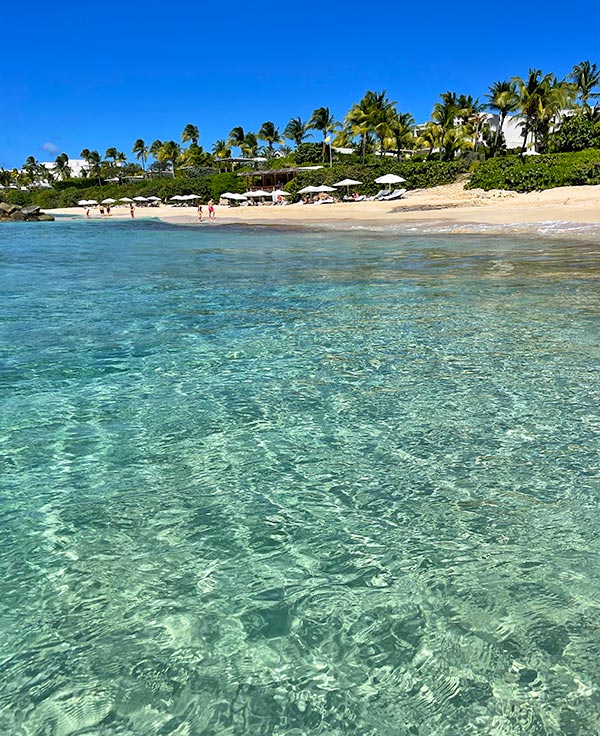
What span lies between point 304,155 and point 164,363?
7308 centimetres

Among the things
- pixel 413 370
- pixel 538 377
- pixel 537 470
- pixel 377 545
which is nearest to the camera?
pixel 377 545

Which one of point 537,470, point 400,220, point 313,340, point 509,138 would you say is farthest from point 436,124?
point 537,470

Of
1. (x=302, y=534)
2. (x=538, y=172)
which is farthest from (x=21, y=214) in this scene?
(x=302, y=534)

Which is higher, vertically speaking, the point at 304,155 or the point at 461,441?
the point at 304,155

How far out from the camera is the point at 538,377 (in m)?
6.64

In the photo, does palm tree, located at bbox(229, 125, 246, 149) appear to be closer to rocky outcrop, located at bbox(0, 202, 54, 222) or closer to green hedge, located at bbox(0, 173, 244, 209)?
green hedge, located at bbox(0, 173, 244, 209)

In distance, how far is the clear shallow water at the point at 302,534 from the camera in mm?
2533

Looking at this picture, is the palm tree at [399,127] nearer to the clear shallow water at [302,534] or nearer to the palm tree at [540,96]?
the palm tree at [540,96]

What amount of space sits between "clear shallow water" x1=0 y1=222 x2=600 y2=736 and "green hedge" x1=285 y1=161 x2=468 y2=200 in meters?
49.2

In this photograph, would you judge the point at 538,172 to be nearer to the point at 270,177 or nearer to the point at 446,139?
→ the point at 446,139

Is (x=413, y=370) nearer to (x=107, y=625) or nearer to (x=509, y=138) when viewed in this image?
(x=107, y=625)

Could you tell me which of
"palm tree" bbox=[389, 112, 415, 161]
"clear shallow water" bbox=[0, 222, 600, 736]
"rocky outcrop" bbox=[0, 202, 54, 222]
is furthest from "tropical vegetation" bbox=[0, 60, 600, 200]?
"clear shallow water" bbox=[0, 222, 600, 736]

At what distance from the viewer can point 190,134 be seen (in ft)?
328

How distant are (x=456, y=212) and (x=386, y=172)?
840 inches
